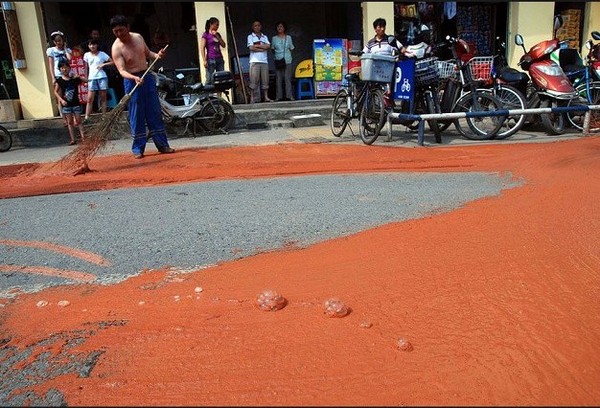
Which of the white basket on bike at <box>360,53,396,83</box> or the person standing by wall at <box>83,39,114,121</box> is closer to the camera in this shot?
the white basket on bike at <box>360,53,396,83</box>

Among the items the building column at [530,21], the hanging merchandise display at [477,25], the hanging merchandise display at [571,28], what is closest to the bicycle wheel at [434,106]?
the building column at [530,21]

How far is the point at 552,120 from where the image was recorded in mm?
8508

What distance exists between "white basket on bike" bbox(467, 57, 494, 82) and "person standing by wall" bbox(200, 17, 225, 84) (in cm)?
515

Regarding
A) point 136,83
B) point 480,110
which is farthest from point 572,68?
point 136,83

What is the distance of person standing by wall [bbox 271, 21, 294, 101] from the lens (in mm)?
12242

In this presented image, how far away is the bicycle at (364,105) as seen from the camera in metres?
7.89

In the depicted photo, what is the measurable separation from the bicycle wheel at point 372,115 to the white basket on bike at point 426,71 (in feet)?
2.00

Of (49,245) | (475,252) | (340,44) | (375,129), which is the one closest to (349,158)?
(375,129)

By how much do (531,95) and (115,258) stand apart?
7.45 metres

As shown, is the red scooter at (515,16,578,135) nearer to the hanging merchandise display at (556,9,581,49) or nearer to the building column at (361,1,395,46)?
the building column at (361,1,395,46)

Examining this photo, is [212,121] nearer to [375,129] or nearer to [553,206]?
[375,129]

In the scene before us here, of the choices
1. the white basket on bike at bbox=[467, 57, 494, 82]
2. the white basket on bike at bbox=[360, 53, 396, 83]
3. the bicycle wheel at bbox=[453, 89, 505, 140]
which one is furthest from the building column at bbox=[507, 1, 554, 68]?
the white basket on bike at bbox=[360, 53, 396, 83]

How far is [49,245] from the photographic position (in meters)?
3.93

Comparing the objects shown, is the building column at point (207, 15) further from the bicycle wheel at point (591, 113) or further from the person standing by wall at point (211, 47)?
the bicycle wheel at point (591, 113)
